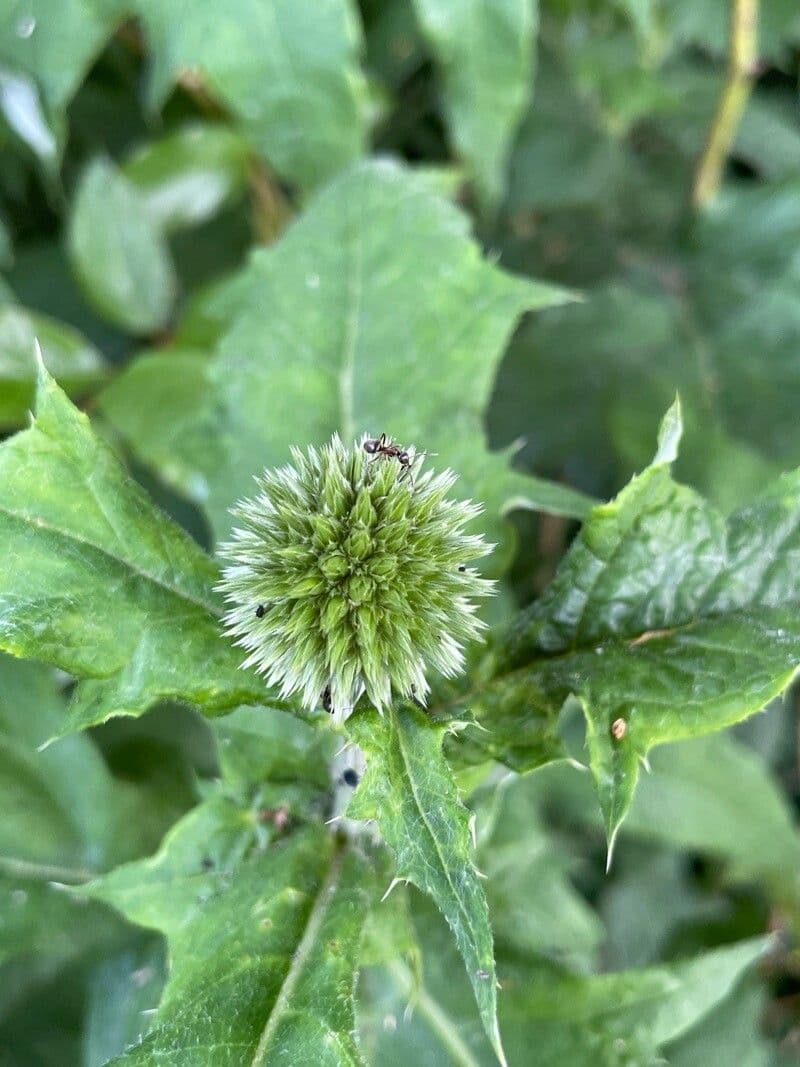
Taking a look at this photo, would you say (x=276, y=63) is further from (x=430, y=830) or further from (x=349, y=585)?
(x=430, y=830)

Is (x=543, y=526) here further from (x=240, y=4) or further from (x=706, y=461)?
(x=240, y=4)

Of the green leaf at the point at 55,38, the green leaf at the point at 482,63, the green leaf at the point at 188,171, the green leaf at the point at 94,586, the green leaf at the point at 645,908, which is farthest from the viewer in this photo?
the green leaf at the point at 645,908

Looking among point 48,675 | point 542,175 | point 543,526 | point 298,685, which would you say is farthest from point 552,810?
point 542,175

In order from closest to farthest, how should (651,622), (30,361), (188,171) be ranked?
(651,622) → (30,361) → (188,171)

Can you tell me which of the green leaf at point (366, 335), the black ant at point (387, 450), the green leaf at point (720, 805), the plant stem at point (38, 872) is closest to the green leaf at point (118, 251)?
the green leaf at point (366, 335)

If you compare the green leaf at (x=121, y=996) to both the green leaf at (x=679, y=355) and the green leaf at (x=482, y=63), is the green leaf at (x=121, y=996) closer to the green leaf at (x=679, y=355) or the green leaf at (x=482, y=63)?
the green leaf at (x=679, y=355)

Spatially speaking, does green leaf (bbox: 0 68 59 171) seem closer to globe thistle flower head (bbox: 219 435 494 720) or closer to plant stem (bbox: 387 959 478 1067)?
globe thistle flower head (bbox: 219 435 494 720)

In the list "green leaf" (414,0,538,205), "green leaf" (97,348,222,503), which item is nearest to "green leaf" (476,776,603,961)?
"green leaf" (97,348,222,503)

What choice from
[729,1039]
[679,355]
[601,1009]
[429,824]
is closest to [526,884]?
[601,1009]
